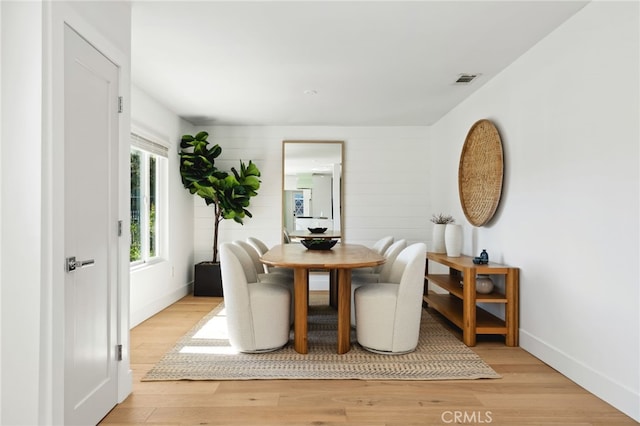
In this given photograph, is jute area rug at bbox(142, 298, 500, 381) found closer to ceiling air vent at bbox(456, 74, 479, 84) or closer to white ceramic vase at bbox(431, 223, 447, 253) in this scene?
white ceramic vase at bbox(431, 223, 447, 253)

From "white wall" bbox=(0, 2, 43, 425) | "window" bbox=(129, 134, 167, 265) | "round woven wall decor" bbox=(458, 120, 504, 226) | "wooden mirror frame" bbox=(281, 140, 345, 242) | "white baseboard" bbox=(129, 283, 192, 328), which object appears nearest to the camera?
"white wall" bbox=(0, 2, 43, 425)

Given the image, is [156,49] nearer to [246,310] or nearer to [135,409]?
[246,310]

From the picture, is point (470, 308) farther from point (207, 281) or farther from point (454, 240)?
point (207, 281)

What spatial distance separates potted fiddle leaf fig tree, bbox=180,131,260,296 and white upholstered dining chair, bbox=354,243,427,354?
2.86 metres

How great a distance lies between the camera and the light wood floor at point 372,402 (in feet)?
7.29

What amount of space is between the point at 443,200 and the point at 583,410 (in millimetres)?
3508

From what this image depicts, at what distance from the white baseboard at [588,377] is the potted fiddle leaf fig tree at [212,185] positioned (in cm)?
381

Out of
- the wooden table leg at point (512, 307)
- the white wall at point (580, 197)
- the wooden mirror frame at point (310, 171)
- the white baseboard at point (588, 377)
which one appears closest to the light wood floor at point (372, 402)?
the white baseboard at point (588, 377)

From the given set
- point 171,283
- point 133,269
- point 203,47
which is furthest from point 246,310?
point 171,283

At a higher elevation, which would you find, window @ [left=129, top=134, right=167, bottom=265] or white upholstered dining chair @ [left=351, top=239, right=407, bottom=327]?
window @ [left=129, top=134, right=167, bottom=265]

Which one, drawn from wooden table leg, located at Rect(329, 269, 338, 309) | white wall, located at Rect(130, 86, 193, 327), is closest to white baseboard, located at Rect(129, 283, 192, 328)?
white wall, located at Rect(130, 86, 193, 327)

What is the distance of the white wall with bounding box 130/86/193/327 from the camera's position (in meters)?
4.25

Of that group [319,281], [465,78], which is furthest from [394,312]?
[319,281]

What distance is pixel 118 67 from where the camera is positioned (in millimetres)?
2479
